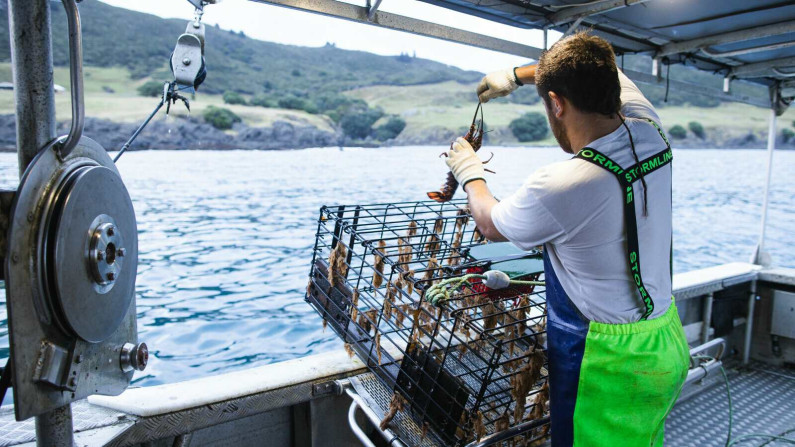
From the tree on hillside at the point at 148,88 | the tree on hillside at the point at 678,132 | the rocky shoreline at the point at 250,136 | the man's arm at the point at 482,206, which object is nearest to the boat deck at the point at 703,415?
the man's arm at the point at 482,206

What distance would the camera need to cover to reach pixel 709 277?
182 inches

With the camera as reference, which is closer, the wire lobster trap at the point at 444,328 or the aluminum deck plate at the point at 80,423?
the wire lobster trap at the point at 444,328

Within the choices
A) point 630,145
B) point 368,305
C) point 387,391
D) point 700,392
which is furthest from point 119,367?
point 700,392

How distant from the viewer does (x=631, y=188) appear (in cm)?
165

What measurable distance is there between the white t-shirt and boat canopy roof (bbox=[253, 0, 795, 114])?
6.20 feet

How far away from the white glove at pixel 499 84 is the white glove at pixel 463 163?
0.32 m

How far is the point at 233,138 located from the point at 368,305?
155 feet

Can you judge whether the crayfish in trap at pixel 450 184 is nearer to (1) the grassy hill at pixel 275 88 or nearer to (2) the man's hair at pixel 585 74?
(2) the man's hair at pixel 585 74

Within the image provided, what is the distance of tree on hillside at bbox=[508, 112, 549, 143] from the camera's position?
4778cm

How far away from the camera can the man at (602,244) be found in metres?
1.64

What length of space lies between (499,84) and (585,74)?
2.31 ft

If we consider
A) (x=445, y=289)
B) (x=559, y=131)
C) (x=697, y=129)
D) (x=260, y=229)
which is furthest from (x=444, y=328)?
(x=697, y=129)

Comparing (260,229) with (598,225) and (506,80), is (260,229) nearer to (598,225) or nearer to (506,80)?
(506,80)

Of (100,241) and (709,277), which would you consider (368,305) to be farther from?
(709,277)
